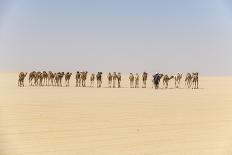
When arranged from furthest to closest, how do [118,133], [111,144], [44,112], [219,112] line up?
[219,112] → [44,112] → [118,133] → [111,144]

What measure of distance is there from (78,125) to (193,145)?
3.97m

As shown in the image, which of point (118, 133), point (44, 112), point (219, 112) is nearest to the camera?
point (118, 133)

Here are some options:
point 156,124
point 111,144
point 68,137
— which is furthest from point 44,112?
point 111,144

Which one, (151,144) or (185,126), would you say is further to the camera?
(185,126)

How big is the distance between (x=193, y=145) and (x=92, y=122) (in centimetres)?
430

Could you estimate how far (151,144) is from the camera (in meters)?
11.0

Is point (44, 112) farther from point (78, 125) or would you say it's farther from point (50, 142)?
point (50, 142)

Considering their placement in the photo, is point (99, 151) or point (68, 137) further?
point (68, 137)

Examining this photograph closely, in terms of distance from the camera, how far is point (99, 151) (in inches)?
395

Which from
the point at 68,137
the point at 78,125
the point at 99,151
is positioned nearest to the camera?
the point at 99,151

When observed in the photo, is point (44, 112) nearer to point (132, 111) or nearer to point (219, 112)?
point (132, 111)

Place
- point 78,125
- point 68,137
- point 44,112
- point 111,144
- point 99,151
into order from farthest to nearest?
1. point 44,112
2. point 78,125
3. point 68,137
4. point 111,144
5. point 99,151

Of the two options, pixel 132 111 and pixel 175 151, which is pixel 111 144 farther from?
pixel 132 111

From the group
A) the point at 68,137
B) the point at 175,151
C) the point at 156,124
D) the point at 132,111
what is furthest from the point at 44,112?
the point at 175,151
